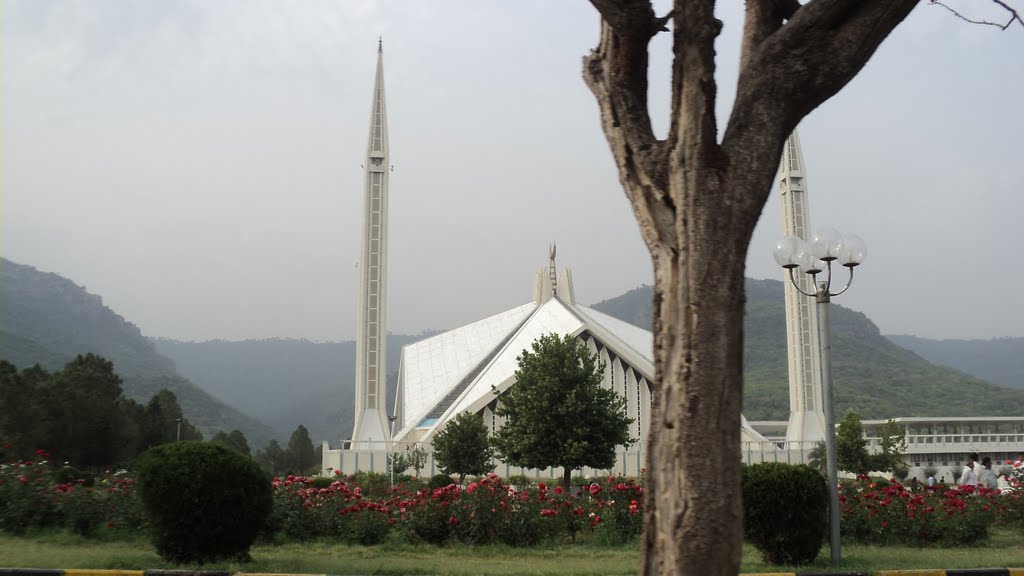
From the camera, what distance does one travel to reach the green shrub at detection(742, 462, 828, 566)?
601 cm

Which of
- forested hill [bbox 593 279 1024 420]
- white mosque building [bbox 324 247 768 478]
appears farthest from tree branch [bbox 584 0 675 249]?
forested hill [bbox 593 279 1024 420]

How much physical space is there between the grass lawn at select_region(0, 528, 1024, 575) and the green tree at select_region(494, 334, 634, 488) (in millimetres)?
7869

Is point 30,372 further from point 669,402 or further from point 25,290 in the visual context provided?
point 25,290

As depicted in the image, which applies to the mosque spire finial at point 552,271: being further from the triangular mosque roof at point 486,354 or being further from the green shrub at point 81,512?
the green shrub at point 81,512

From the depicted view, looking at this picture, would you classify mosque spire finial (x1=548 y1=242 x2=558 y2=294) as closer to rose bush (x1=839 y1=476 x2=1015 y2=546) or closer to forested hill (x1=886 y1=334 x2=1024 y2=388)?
rose bush (x1=839 y1=476 x2=1015 y2=546)

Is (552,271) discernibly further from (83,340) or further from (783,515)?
(83,340)

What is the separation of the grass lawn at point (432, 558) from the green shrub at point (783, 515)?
130 mm

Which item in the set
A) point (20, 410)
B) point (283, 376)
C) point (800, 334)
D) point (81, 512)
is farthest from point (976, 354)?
point (81, 512)

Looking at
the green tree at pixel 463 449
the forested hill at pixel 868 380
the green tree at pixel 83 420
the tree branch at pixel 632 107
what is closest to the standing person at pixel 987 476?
the tree branch at pixel 632 107

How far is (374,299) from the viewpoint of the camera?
2584 cm

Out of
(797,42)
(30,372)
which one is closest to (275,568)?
(797,42)

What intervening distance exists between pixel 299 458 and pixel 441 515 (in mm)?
28505

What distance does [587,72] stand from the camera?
3.39 meters

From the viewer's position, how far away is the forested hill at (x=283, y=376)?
13038 centimetres
